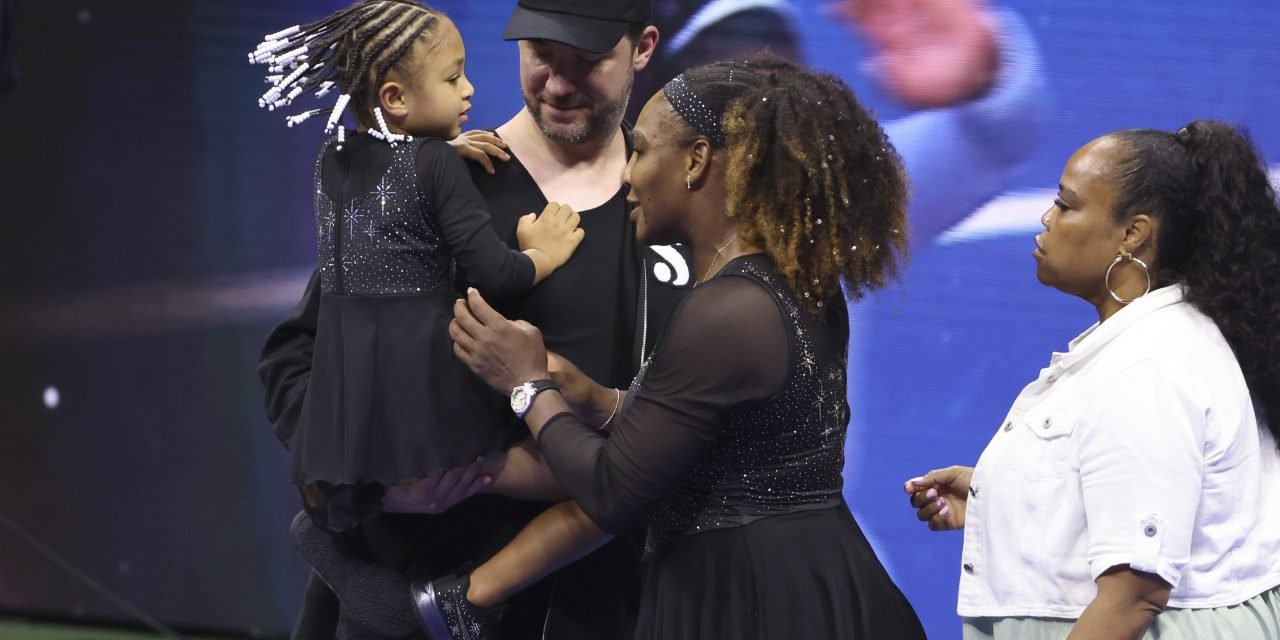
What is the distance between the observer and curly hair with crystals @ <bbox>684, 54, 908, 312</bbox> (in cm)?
172

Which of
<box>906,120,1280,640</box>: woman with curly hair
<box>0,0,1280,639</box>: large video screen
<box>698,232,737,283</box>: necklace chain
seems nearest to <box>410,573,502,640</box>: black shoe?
<box>698,232,737,283</box>: necklace chain

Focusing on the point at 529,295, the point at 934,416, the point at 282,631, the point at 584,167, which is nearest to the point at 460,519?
the point at 529,295

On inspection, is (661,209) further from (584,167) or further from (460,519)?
(460,519)

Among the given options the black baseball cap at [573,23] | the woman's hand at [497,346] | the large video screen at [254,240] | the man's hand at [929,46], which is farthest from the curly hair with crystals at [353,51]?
the man's hand at [929,46]

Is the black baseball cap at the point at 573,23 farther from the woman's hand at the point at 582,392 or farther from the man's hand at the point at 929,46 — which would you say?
the man's hand at the point at 929,46

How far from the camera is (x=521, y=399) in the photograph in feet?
6.05

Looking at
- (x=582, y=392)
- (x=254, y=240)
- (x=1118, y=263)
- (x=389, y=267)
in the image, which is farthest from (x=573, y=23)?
(x=254, y=240)

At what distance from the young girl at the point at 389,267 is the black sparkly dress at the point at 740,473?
33 cm

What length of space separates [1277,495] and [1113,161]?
47 centimetres

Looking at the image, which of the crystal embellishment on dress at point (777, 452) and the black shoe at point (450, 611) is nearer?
the crystal embellishment on dress at point (777, 452)

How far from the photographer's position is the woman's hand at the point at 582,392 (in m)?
2.05

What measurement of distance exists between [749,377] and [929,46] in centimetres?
186

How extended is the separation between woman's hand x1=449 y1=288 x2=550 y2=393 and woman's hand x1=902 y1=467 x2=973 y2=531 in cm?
63

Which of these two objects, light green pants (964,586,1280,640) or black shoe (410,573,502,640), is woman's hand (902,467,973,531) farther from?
black shoe (410,573,502,640)
